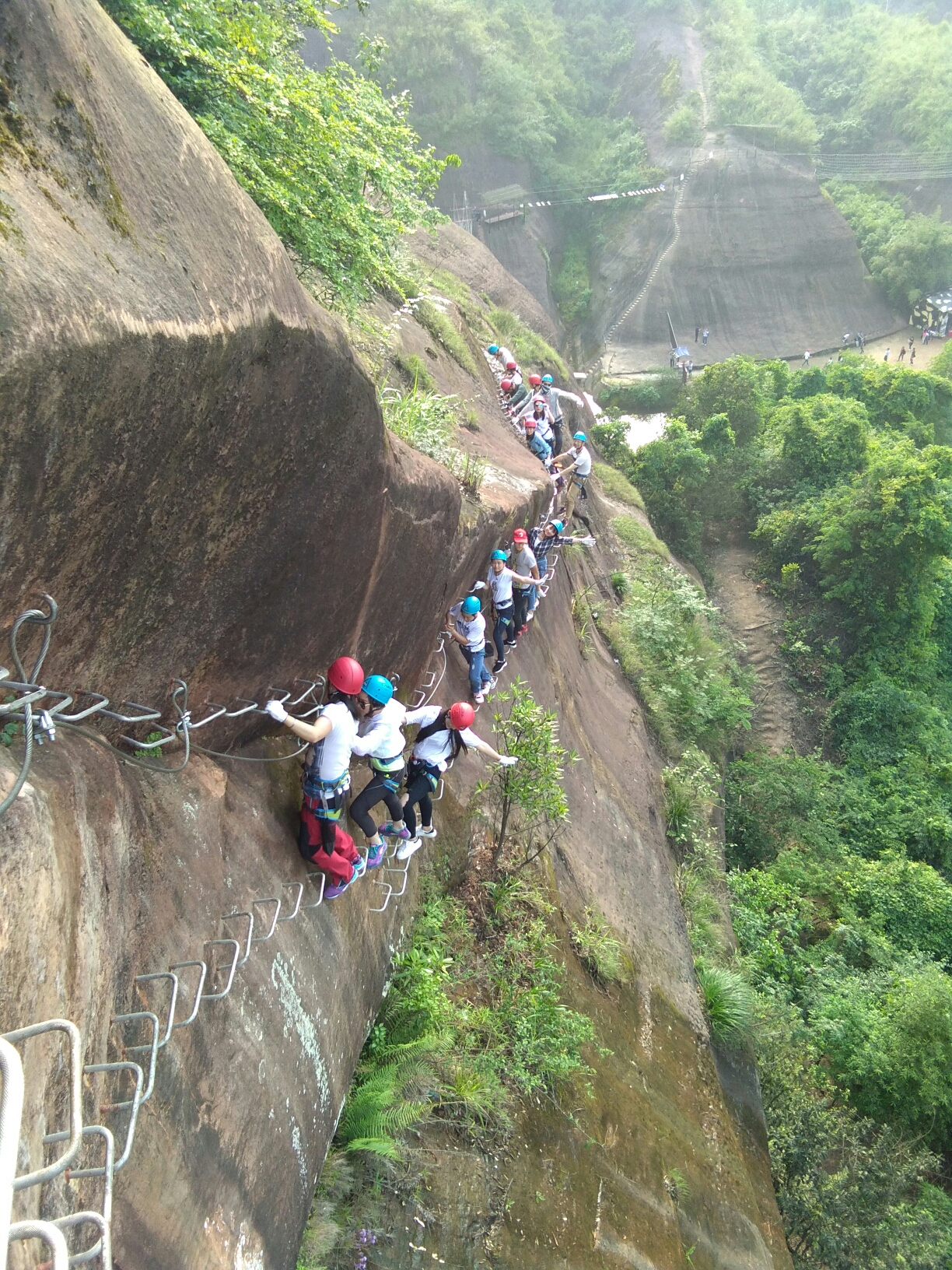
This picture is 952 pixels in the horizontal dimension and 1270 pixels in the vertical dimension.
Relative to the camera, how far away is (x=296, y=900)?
5164mm

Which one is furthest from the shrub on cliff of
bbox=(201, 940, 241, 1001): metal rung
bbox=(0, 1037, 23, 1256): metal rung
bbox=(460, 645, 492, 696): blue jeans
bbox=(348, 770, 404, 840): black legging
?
bbox=(0, 1037, 23, 1256): metal rung

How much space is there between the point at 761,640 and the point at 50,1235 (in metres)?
26.7

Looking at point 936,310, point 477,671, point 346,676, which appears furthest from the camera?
point 936,310

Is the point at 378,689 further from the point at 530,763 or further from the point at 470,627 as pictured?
the point at 470,627

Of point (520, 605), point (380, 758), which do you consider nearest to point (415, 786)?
point (380, 758)

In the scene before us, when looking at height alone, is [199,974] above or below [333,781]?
below

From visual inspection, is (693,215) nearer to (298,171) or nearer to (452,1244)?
(298,171)

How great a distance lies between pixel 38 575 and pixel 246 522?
1387 millimetres

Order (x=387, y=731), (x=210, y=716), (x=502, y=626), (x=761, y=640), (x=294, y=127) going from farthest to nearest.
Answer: (x=761, y=640) → (x=502, y=626) → (x=294, y=127) → (x=387, y=731) → (x=210, y=716)

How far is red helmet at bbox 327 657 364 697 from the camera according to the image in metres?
5.34

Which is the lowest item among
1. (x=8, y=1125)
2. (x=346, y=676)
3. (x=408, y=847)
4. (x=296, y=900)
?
(x=408, y=847)

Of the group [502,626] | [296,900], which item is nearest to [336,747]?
[296,900]

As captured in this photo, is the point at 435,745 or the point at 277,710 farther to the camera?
the point at 435,745

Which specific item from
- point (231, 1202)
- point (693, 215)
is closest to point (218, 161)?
point (231, 1202)
